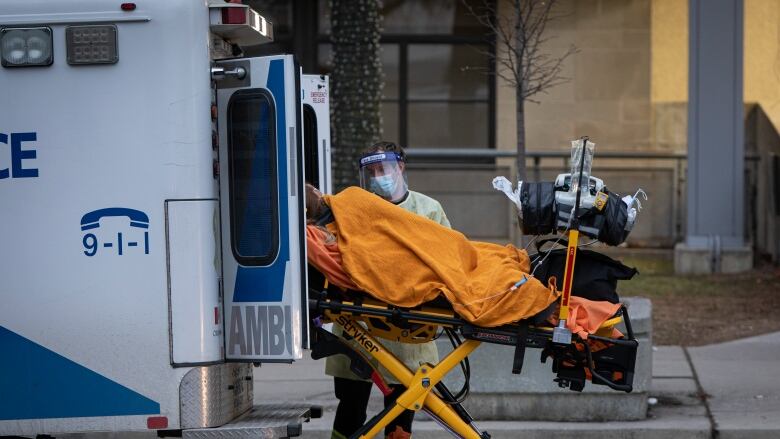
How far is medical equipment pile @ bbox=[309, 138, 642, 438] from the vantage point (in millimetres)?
5172

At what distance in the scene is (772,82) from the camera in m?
16.8

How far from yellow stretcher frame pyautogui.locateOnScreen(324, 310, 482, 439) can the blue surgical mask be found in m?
0.87

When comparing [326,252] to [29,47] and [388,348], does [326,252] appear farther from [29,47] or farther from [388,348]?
[29,47]

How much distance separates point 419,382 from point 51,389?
5.43 ft

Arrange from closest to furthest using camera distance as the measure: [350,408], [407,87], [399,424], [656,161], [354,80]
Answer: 1. [399,424]
2. [350,408]
3. [354,80]
4. [656,161]
5. [407,87]

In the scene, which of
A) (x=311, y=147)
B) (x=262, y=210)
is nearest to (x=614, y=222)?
(x=262, y=210)

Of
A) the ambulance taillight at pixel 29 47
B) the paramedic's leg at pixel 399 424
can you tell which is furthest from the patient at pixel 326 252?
the ambulance taillight at pixel 29 47

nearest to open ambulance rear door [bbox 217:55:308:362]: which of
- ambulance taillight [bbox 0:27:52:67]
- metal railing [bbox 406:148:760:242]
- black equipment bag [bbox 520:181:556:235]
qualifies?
ambulance taillight [bbox 0:27:52:67]

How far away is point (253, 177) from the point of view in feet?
17.0

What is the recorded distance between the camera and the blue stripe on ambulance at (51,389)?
5.14 meters

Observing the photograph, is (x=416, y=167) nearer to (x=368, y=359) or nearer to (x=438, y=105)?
(x=438, y=105)

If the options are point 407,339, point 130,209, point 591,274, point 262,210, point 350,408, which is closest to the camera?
point 130,209

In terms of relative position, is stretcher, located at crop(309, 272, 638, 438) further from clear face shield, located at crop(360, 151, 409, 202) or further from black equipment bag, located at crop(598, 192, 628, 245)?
clear face shield, located at crop(360, 151, 409, 202)

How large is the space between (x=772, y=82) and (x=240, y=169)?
1325cm
